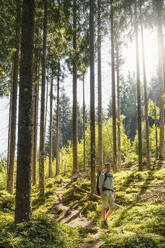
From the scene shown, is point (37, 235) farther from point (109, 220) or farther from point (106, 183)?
point (109, 220)

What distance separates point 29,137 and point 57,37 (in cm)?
583

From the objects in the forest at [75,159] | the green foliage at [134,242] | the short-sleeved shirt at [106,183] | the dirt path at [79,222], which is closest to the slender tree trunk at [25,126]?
the forest at [75,159]

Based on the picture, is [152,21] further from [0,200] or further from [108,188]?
[0,200]

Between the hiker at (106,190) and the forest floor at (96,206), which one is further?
the hiker at (106,190)

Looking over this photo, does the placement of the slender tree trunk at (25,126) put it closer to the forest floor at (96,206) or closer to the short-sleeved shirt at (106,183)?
the forest floor at (96,206)

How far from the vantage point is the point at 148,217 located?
5648 millimetres

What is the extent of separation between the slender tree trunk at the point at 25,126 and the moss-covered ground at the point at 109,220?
503 millimetres

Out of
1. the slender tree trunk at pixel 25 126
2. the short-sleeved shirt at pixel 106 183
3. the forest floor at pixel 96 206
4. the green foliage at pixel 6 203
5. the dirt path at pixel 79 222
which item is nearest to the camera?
the dirt path at pixel 79 222

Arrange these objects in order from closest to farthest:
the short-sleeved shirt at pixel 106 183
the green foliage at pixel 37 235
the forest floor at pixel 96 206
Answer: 1. the green foliage at pixel 37 235
2. the forest floor at pixel 96 206
3. the short-sleeved shirt at pixel 106 183

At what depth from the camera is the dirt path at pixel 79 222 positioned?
4.87 metres

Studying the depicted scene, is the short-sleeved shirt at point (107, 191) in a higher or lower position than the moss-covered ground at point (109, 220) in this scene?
higher

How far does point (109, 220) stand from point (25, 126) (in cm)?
466

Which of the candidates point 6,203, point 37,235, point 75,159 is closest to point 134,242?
point 37,235

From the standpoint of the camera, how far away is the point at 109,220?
674 cm
